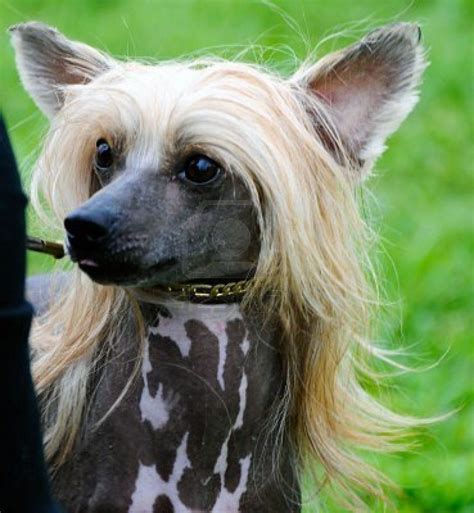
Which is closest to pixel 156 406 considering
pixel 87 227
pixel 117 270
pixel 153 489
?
pixel 153 489

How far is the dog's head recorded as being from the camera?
2893mm

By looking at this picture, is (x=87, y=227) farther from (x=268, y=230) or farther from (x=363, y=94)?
(x=363, y=94)

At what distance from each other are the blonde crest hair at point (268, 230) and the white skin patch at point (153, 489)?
17 centimetres

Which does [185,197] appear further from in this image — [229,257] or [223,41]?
[223,41]

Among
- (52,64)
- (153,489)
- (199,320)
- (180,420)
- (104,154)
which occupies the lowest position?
(153,489)

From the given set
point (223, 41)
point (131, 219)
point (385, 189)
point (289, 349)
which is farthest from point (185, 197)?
point (223, 41)

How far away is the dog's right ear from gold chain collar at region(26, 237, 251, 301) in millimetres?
376

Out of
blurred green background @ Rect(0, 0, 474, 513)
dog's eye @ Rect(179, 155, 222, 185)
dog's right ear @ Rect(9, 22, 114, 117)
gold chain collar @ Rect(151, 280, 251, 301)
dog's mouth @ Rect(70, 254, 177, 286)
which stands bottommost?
blurred green background @ Rect(0, 0, 474, 513)

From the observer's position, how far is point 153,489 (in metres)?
3.10

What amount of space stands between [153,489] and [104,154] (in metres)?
0.68

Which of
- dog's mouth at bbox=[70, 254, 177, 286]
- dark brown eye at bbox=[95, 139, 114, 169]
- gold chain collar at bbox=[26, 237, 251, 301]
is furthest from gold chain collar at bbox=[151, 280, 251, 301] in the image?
dark brown eye at bbox=[95, 139, 114, 169]

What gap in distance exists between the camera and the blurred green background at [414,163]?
459cm

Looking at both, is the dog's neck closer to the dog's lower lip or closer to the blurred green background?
the dog's lower lip

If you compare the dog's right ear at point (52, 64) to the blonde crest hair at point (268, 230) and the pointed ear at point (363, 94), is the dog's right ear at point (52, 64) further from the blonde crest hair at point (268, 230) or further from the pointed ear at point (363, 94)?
the pointed ear at point (363, 94)
